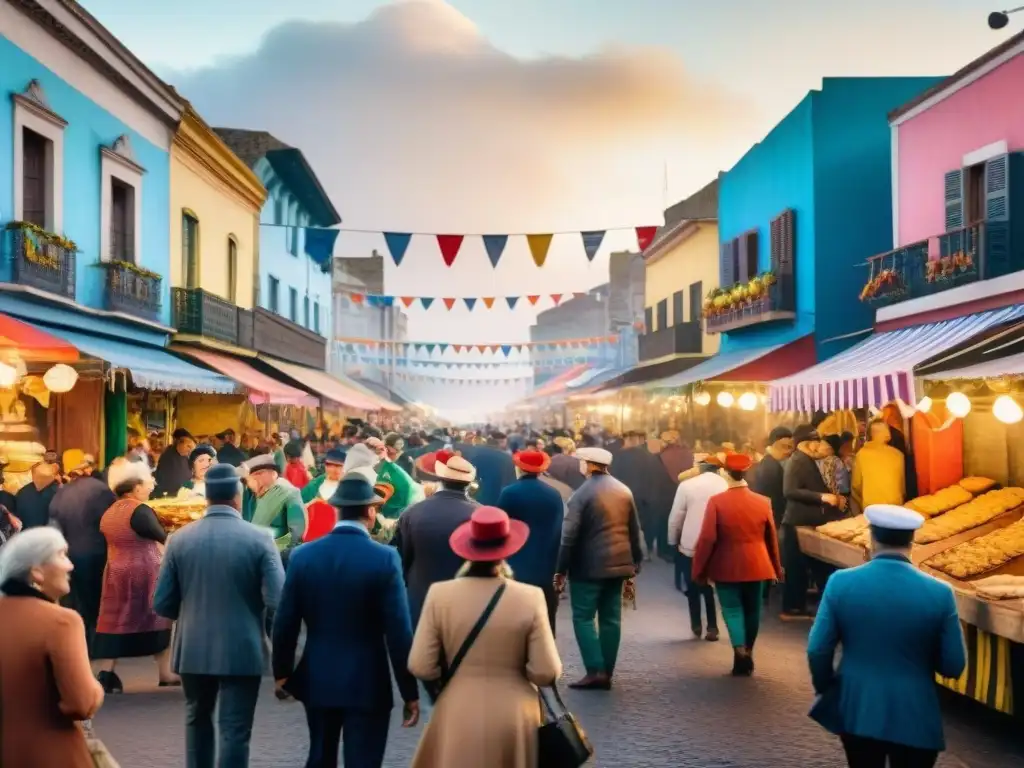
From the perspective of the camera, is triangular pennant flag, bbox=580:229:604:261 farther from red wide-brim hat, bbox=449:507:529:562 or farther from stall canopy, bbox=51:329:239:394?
red wide-brim hat, bbox=449:507:529:562

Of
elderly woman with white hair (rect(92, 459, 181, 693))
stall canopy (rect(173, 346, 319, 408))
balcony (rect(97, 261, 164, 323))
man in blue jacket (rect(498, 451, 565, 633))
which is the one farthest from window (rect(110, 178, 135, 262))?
man in blue jacket (rect(498, 451, 565, 633))

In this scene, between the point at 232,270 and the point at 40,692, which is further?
the point at 232,270

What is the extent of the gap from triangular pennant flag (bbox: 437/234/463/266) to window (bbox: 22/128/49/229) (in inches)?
332

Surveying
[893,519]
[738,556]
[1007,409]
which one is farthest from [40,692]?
[1007,409]

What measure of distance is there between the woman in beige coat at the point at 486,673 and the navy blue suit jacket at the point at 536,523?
3805 millimetres

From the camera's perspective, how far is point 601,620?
8.41 meters

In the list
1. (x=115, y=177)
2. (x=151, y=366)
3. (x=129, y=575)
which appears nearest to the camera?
(x=129, y=575)

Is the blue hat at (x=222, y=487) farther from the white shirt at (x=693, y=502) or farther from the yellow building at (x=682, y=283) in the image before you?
the yellow building at (x=682, y=283)

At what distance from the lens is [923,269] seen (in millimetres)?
15570

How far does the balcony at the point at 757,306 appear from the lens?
2050cm

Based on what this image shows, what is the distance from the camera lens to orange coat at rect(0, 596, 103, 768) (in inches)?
154

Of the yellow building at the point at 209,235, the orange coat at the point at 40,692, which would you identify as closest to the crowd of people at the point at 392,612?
the orange coat at the point at 40,692

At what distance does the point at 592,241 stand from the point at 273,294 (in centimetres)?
1098

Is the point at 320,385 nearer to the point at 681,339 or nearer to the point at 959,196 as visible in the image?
the point at 681,339
